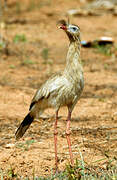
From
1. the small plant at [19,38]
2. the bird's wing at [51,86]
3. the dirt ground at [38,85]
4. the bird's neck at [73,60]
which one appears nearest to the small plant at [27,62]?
the dirt ground at [38,85]

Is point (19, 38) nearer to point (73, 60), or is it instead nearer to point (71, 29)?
point (73, 60)

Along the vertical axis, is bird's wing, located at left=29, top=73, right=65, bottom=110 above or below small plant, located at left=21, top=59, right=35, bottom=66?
below

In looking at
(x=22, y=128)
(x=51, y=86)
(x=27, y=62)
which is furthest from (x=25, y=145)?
(x=27, y=62)

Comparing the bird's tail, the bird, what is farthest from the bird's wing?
the bird's tail

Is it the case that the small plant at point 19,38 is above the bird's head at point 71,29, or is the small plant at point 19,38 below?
above

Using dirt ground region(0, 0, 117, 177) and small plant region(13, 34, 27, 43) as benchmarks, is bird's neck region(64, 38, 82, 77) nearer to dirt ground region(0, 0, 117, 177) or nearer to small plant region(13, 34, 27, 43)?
dirt ground region(0, 0, 117, 177)

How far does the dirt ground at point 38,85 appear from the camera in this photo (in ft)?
13.6

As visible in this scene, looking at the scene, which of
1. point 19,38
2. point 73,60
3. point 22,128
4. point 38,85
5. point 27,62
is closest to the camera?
point 73,60

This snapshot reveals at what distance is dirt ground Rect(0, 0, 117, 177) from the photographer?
13.6 ft

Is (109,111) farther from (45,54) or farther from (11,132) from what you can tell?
(45,54)

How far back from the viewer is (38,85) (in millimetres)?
6844

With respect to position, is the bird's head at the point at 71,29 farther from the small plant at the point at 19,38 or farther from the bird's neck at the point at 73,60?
the small plant at the point at 19,38

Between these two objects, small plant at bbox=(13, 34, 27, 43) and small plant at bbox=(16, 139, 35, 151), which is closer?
small plant at bbox=(16, 139, 35, 151)

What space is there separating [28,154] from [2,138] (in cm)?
58
